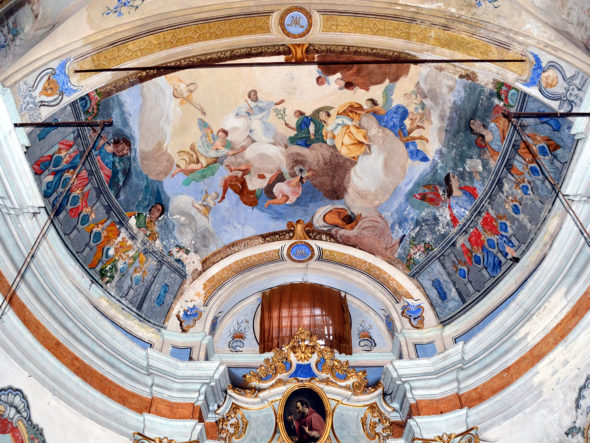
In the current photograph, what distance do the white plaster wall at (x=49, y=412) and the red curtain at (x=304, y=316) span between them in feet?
13.3

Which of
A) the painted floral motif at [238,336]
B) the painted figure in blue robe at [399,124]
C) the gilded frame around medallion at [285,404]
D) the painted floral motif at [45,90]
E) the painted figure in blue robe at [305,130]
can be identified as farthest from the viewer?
the painted floral motif at [238,336]

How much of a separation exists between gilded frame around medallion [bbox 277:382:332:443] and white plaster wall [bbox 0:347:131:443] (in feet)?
10.6

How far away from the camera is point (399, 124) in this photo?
38.8 ft

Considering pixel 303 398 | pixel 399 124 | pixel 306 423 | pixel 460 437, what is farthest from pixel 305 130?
pixel 460 437

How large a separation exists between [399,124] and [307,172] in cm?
202

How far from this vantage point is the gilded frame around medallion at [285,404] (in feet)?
37.0

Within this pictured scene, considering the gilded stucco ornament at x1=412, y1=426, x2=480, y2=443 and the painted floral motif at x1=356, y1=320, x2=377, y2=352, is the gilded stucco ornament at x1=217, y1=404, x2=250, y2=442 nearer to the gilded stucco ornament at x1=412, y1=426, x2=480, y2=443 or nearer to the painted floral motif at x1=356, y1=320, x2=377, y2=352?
the painted floral motif at x1=356, y1=320, x2=377, y2=352

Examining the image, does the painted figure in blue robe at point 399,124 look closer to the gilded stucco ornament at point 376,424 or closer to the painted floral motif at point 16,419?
the gilded stucco ornament at point 376,424

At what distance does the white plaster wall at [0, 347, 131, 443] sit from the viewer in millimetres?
8438

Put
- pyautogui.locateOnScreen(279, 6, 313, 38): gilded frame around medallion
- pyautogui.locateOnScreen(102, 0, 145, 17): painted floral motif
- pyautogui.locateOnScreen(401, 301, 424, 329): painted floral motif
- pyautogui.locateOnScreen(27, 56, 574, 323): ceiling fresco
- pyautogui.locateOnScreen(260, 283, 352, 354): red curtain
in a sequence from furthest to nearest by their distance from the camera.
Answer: pyautogui.locateOnScreen(260, 283, 352, 354): red curtain, pyautogui.locateOnScreen(401, 301, 424, 329): painted floral motif, pyautogui.locateOnScreen(27, 56, 574, 323): ceiling fresco, pyautogui.locateOnScreen(279, 6, 313, 38): gilded frame around medallion, pyautogui.locateOnScreen(102, 0, 145, 17): painted floral motif

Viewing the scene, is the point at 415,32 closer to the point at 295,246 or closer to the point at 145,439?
the point at 295,246

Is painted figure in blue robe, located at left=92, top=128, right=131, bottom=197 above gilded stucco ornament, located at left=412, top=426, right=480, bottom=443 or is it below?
above

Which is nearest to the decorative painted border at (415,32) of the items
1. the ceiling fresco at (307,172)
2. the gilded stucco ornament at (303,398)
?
the ceiling fresco at (307,172)

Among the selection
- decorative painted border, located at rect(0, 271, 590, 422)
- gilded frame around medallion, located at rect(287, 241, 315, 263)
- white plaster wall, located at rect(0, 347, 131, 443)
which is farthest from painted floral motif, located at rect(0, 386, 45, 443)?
gilded frame around medallion, located at rect(287, 241, 315, 263)
